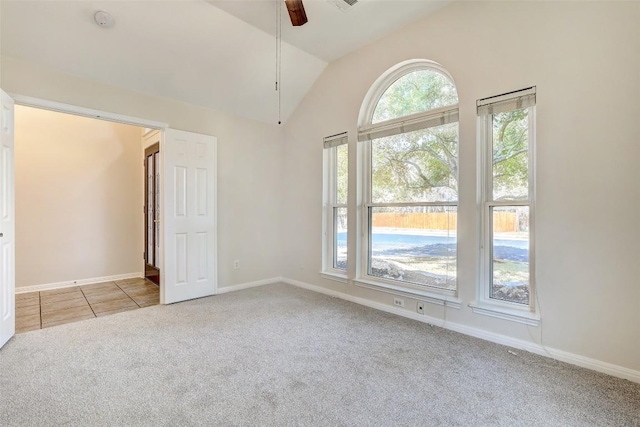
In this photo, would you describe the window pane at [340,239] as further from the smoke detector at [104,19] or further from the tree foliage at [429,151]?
the smoke detector at [104,19]

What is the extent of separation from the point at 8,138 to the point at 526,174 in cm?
444

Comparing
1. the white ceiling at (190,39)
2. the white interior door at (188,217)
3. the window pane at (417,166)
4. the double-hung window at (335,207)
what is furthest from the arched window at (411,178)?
the white interior door at (188,217)

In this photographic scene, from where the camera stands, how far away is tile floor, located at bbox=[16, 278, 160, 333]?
3.11 metres

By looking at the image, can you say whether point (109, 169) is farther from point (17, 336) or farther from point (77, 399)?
point (77, 399)

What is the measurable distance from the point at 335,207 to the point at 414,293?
61.3 inches

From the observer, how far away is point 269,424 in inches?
61.7

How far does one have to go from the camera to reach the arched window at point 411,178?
298 centimetres

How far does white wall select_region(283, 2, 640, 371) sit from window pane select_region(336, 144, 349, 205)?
4.98ft

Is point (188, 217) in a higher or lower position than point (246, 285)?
higher

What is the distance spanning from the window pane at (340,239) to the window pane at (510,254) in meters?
1.79

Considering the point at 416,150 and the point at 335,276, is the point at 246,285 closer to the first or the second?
the point at 335,276

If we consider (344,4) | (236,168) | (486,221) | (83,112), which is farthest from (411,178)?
(83,112)

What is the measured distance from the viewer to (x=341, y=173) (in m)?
4.06

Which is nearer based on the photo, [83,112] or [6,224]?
[6,224]
